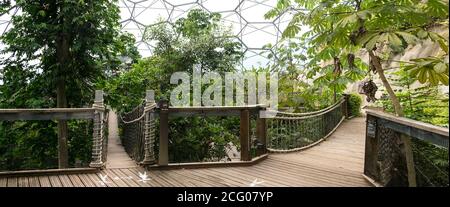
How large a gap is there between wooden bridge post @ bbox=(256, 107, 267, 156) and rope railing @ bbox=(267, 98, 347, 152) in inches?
15.2

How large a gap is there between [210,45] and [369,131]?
6.50 meters

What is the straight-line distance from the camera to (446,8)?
8.28 ft

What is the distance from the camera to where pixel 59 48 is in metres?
6.66

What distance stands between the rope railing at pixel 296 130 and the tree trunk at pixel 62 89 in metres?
3.70

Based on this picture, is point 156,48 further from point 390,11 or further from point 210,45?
point 390,11

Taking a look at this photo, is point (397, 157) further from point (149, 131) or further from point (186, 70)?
point (186, 70)

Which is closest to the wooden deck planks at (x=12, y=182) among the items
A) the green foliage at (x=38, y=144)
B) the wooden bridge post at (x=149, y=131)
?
the wooden bridge post at (x=149, y=131)

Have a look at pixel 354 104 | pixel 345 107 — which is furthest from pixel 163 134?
pixel 354 104

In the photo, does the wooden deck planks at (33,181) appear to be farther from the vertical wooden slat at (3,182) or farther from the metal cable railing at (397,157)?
the metal cable railing at (397,157)

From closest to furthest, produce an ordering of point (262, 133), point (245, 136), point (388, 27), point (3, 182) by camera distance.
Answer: point (388, 27), point (3, 182), point (245, 136), point (262, 133)

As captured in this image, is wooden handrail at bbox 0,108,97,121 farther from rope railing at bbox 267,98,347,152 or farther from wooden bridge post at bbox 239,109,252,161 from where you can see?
rope railing at bbox 267,98,347,152

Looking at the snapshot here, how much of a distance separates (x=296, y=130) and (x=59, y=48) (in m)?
4.81

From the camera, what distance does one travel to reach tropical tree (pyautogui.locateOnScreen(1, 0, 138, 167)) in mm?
6336

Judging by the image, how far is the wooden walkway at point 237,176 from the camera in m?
4.04
